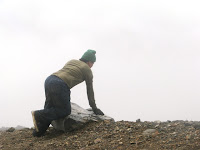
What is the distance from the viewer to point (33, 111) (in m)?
7.06

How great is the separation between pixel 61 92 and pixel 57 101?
25cm

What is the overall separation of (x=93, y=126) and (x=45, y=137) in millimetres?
1297

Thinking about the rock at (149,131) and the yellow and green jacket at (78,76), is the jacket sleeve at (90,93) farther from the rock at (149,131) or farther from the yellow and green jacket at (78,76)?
the rock at (149,131)

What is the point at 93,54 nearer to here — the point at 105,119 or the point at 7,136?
the point at 105,119

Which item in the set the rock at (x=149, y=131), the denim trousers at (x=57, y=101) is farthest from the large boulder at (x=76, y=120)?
the rock at (x=149, y=131)

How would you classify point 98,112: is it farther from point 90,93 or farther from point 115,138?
point 115,138

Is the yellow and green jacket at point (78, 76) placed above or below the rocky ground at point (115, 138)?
above

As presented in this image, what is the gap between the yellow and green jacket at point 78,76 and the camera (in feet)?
23.6

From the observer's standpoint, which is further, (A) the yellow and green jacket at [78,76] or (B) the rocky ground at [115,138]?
(A) the yellow and green jacket at [78,76]

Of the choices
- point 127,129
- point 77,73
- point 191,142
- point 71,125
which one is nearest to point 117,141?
point 127,129

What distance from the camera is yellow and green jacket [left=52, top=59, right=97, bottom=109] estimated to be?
7184 millimetres

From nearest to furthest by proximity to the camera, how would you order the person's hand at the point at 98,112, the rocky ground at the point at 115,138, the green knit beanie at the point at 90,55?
the rocky ground at the point at 115,138 < the person's hand at the point at 98,112 < the green knit beanie at the point at 90,55

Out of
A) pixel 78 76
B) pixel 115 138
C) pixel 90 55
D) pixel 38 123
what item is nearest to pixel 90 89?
pixel 78 76

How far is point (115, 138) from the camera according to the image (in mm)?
5859
